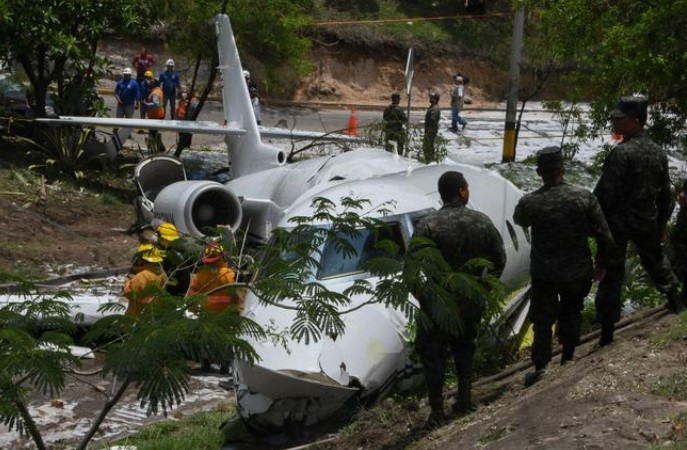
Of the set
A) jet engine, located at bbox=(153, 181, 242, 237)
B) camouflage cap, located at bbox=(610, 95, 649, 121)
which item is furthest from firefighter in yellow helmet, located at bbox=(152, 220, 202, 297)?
jet engine, located at bbox=(153, 181, 242, 237)

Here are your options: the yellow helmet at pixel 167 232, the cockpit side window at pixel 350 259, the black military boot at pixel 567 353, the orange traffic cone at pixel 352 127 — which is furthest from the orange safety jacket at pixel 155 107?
the black military boot at pixel 567 353

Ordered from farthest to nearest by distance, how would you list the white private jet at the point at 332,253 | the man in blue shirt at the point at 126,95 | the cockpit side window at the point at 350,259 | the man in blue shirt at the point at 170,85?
the man in blue shirt at the point at 170,85 → the man in blue shirt at the point at 126,95 → the cockpit side window at the point at 350,259 → the white private jet at the point at 332,253

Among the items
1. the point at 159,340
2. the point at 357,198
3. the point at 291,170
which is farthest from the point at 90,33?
the point at 159,340

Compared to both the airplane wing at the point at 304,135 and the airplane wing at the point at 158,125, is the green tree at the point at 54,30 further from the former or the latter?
the airplane wing at the point at 304,135

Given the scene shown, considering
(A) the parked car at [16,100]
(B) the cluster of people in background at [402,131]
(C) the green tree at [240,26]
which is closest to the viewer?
(B) the cluster of people in background at [402,131]

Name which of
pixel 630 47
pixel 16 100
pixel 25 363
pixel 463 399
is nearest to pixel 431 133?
pixel 630 47

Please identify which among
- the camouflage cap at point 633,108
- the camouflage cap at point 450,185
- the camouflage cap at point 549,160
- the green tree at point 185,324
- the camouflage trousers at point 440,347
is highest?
the camouflage cap at point 633,108

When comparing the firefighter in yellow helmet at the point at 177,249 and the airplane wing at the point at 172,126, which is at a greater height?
the firefighter in yellow helmet at the point at 177,249

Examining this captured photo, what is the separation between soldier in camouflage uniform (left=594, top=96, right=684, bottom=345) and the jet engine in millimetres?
7401

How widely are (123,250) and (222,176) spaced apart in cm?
420

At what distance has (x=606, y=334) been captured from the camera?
32.0 feet

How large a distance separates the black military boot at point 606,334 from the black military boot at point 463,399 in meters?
1.38

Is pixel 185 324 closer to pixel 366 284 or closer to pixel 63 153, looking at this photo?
pixel 366 284

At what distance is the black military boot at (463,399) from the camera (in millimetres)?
9031
